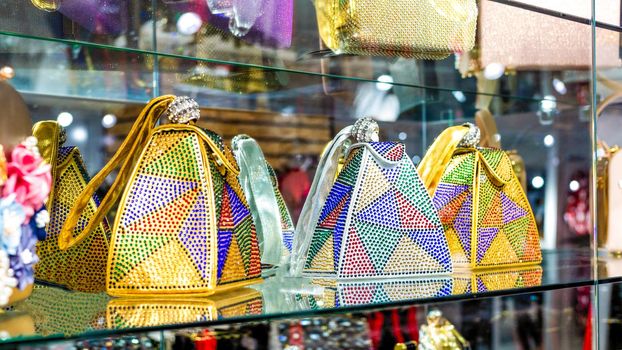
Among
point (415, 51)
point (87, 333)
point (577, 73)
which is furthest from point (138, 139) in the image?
point (577, 73)

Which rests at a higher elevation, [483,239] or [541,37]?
[541,37]

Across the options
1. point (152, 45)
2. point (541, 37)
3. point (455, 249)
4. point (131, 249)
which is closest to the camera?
point (131, 249)

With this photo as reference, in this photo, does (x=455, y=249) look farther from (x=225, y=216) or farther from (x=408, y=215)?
(x=225, y=216)

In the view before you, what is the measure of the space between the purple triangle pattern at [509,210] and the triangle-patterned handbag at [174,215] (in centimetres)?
44

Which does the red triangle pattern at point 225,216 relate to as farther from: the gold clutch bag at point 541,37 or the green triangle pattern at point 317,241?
the gold clutch bag at point 541,37

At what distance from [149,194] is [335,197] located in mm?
261

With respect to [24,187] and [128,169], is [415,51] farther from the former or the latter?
[24,187]

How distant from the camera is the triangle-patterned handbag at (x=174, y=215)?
865 millimetres

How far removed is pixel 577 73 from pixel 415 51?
0.37m

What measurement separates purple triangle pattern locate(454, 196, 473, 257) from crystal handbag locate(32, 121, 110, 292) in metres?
0.48

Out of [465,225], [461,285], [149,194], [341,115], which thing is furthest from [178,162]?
[341,115]

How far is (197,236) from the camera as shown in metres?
0.89

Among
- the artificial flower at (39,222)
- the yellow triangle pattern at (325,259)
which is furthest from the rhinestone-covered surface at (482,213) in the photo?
the artificial flower at (39,222)

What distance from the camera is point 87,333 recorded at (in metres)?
0.70
